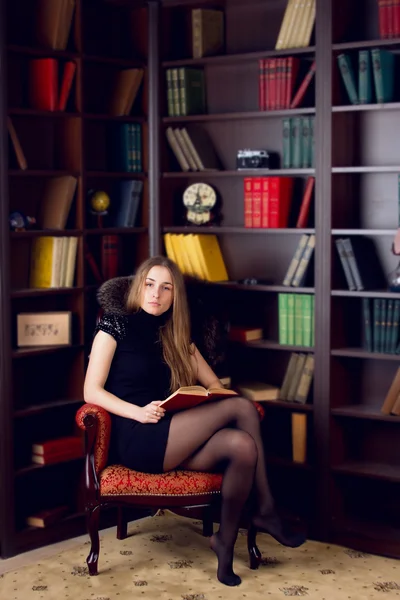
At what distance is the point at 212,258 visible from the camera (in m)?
4.65

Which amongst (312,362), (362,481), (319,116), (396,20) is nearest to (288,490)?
(362,481)

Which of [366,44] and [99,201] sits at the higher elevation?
[366,44]

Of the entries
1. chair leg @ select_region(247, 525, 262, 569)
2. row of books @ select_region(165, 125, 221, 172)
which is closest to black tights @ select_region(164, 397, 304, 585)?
chair leg @ select_region(247, 525, 262, 569)

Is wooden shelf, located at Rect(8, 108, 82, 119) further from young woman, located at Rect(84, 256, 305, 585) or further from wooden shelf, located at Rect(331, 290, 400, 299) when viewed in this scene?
wooden shelf, located at Rect(331, 290, 400, 299)

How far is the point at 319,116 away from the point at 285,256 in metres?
0.77

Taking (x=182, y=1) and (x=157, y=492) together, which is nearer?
(x=157, y=492)

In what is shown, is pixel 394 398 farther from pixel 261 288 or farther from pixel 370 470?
pixel 261 288

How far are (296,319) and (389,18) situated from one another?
141 cm

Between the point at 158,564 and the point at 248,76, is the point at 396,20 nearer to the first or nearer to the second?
the point at 248,76

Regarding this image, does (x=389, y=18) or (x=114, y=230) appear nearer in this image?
(x=389, y=18)

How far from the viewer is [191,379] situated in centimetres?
412

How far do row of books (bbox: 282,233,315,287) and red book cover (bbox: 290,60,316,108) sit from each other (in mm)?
618

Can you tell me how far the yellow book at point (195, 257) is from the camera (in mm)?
4586

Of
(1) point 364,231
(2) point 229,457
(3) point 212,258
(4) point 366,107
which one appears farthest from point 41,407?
(4) point 366,107
